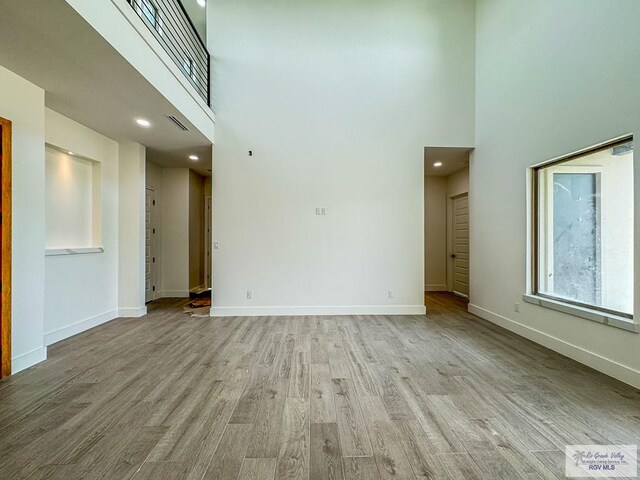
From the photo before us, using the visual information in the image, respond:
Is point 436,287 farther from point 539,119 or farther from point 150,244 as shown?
point 150,244

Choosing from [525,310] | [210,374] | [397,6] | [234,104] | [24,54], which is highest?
[397,6]

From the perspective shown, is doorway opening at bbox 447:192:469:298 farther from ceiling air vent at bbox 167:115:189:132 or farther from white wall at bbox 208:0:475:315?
ceiling air vent at bbox 167:115:189:132

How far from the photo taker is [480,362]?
9.52ft

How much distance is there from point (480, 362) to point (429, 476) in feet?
5.80

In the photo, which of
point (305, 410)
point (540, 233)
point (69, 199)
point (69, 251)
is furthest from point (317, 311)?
point (69, 199)

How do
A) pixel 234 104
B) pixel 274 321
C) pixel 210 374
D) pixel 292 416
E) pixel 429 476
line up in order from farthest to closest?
pixel 234 104 < pixel 274 321 < pixel 210 374 < pixel 292 416 < pixel 429 476

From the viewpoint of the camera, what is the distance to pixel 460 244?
6465 mm

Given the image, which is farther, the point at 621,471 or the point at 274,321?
the point at 274,321

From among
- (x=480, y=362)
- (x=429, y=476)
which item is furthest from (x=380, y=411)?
(x=480, y=362)

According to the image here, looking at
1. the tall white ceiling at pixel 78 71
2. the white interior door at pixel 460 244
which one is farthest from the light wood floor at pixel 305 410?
the white interior door at pixel 460 244

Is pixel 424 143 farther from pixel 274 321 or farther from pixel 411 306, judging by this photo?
pixel 274 321

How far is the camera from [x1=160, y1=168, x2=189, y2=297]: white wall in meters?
6.13

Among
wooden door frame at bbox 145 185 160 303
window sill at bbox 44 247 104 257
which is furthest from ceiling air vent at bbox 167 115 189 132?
wooden door frame at bbox 145 185 160 303

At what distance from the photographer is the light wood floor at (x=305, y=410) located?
1573mm
